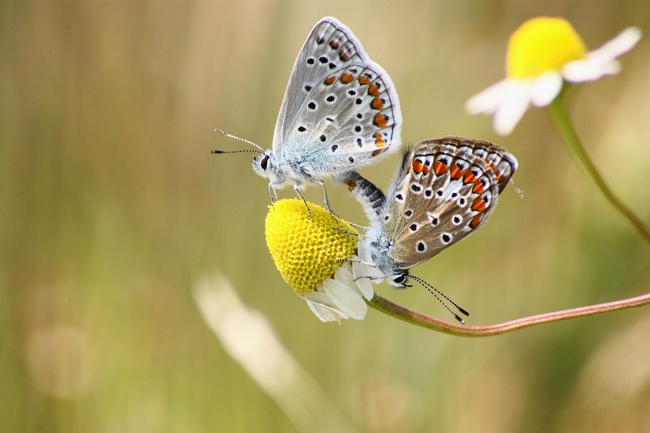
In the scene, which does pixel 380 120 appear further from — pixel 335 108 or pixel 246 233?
pixel 246 233

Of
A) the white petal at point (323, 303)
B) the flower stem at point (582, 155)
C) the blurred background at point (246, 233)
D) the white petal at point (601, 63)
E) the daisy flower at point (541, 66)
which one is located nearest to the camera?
the flower stem at point (582, 155)

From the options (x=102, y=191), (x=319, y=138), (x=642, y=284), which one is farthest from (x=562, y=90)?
(x=102, y=191)

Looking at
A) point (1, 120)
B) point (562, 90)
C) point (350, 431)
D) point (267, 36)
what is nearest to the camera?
point (562, 90)

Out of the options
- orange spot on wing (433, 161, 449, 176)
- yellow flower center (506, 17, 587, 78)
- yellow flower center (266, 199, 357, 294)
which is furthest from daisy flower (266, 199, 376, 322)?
yellow flower center (506, 17, 587, 78)

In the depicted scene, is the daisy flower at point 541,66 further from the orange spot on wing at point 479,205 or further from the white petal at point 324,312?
the white petal at point 324,312

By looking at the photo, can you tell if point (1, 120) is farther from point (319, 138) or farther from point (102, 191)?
point (319, 138)

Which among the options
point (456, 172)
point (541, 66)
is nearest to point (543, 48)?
point (541, 66)

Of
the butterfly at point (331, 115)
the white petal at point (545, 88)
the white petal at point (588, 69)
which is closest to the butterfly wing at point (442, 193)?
the butterfly at point (331, 115)
